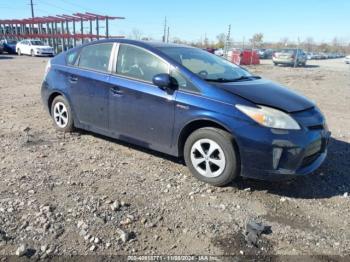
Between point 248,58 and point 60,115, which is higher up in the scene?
point 60,115

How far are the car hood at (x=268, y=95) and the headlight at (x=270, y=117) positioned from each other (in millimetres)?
92

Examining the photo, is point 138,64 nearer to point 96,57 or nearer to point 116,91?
point 116,91

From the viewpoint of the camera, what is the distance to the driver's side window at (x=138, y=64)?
14.8 feet

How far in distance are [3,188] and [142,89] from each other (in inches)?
77.5

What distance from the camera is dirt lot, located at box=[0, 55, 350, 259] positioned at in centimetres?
303

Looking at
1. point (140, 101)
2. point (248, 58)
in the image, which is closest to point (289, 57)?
point (248, 58)

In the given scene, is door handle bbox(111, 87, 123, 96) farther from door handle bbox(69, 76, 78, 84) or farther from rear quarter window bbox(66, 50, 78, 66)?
rear quarter window bbox(66, 50, 78, 66)

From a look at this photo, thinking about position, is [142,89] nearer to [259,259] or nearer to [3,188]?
[3,188]

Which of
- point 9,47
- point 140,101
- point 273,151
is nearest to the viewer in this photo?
point 273,151

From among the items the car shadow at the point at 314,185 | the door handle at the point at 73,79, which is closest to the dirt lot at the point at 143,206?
the car shadow at the point at 314,185

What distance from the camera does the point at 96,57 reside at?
5.26 m

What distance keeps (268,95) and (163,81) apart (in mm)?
1246

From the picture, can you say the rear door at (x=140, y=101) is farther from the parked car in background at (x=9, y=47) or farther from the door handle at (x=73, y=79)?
the parked car in background at (x=9, y=47)

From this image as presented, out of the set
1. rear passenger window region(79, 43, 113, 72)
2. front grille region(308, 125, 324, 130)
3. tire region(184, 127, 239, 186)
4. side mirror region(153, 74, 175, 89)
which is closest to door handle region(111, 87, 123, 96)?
rear passenger window region(79, 43, 113, 72)
